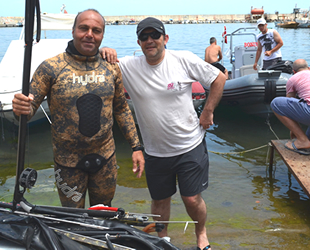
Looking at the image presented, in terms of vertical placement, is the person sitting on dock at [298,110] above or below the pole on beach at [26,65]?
below

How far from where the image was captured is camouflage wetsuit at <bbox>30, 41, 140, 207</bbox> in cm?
239

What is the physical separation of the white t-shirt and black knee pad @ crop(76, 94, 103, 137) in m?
0.41

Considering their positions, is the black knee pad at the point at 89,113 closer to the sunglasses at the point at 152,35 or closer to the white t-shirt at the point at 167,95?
the white t-shirt at the point at 167,95

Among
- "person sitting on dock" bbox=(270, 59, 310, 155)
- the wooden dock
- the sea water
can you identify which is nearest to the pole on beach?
the sea water

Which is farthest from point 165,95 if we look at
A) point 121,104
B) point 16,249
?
point 16,249

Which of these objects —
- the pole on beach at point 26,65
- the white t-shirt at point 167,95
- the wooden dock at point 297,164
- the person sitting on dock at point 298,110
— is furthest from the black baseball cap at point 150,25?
the person sitting on dock at point 298,110

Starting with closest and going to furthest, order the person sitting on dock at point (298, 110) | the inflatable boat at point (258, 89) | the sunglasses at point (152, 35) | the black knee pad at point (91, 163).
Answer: the black knee pad at point (91, 163) → the sunglasses at point (152, 35) → the person sitting on dock at point (298, 110) → the inflatable boat at point (258, 89)

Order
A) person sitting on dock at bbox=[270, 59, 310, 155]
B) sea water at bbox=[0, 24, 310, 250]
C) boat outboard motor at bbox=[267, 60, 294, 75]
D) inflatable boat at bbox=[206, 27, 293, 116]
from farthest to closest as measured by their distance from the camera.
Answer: boat outboard motor at bbox=[267, 60, 294, 75]
inflatable boat at bbox=[206, 27, 293, 116]
person sitting on dock at bbox=[270, 59, 310, 155]
sea water at bbox=[0, 24, 310, 250]

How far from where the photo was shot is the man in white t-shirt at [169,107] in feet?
8.77

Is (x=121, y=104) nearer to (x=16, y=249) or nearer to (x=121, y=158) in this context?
(x=16, y=249)

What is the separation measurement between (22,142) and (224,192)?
357cm

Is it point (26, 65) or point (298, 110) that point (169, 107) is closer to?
point (26, 65)

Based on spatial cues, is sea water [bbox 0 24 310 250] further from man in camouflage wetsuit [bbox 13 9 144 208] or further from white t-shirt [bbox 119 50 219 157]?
man in camouflage wetsuit [bbox 13 9 144 208]

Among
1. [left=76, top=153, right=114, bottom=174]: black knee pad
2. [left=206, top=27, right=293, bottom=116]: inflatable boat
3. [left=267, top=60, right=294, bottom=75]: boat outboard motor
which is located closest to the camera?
[left=76, top=153, right=114, bottom=174]: black knee pad
